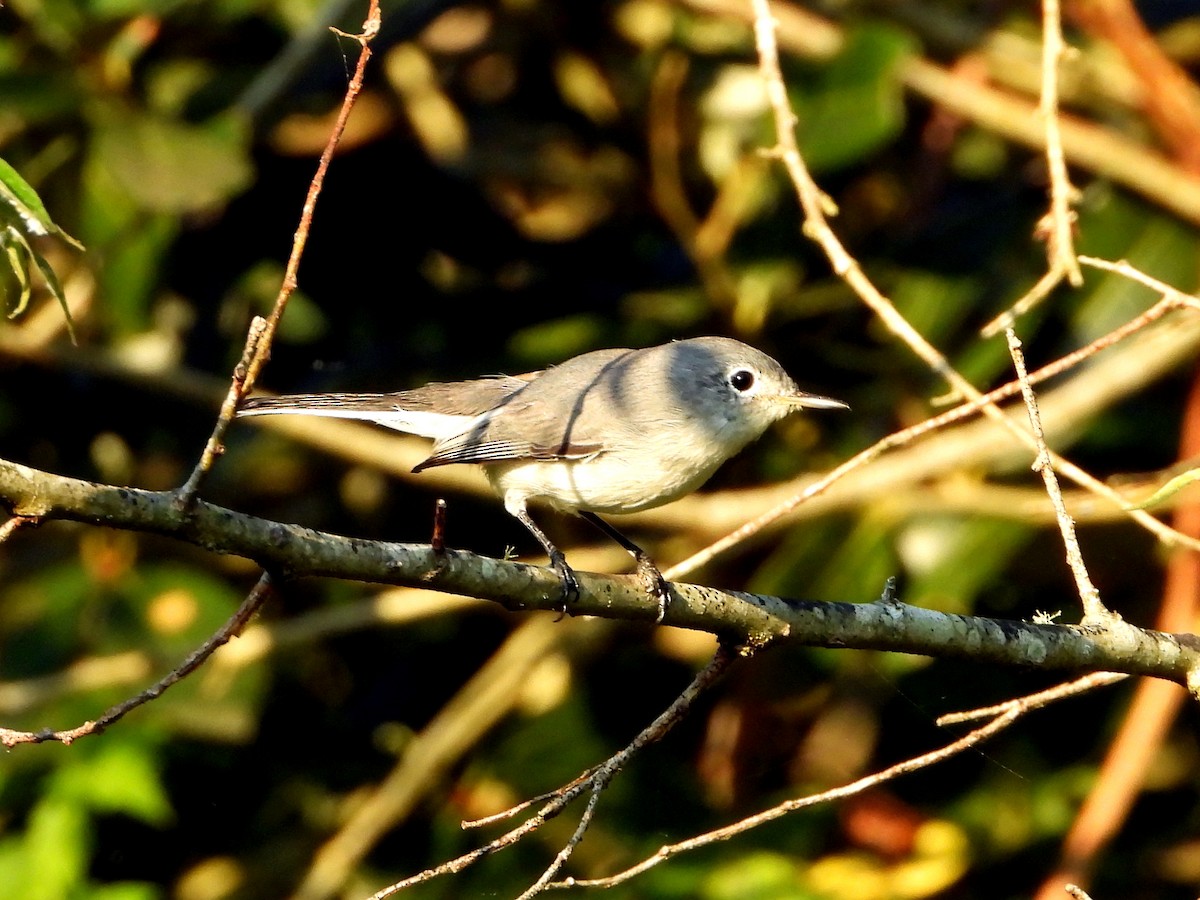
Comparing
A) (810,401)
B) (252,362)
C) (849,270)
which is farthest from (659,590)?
(810,401)

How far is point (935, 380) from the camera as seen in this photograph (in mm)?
4578

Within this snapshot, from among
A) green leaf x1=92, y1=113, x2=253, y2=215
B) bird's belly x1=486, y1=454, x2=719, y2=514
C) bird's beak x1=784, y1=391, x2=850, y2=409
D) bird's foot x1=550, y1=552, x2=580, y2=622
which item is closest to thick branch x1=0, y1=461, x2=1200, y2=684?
bird's foot x1=550, y1=552, x2=580, y2=622

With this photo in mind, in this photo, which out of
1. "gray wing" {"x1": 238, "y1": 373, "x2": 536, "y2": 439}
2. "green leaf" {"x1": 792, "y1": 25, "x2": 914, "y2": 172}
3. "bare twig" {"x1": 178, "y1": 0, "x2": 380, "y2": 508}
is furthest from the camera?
"green leaf" {"x1": 792, "y1": 25, "x2": 914, "y2": 172}

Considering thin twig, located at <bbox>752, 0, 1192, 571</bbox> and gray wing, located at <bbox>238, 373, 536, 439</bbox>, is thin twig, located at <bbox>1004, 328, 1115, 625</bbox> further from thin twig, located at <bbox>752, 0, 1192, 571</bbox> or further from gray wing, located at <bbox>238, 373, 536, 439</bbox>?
gray wing, located at <bbox>238, 373, 536, 439</bbox>

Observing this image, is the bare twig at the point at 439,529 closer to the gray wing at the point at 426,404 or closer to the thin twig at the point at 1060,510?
the thin twig at the point at 1060,510

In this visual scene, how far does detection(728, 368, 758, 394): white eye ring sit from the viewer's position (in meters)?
3.80

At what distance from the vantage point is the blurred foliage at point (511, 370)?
4312mm

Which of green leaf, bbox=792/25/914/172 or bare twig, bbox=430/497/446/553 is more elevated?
green leaf, bbox=792/25/914/172

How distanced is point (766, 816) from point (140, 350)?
303 centimetres

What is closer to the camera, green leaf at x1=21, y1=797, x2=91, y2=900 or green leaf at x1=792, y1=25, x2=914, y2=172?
green leaf at x1=21, y1=797, x2=91, y2=900

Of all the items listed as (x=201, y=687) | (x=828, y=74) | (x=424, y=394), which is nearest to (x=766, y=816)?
(x=424, y=394)

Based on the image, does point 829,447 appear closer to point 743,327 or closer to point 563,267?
point 743,327

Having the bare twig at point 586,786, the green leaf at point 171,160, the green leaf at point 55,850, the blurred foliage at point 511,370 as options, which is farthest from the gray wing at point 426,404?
the bare twig at point 586,786

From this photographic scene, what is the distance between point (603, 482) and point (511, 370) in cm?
134
